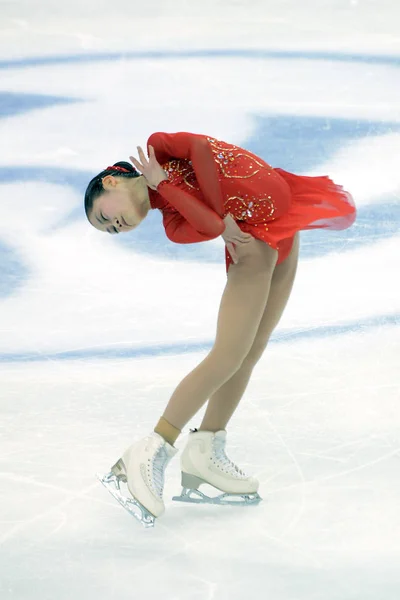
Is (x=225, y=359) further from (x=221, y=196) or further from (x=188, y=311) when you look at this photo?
(x=188, y=311)

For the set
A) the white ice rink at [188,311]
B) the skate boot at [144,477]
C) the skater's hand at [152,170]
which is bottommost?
the white ice rink at [188,311]

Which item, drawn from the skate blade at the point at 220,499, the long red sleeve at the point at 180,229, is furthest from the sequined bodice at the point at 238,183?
the skate blade at the point at 220,499

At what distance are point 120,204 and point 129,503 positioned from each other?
88 centimetres

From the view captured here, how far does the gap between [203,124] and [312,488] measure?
12.2 ft

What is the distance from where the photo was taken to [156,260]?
203 inches

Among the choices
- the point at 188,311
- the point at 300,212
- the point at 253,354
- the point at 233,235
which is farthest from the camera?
the point at 188,311

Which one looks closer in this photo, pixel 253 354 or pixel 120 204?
pixel 120 204

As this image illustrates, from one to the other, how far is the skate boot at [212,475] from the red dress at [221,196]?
583 millimetres

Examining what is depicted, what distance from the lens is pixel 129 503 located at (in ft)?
9.36

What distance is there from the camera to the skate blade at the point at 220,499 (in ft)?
9.82

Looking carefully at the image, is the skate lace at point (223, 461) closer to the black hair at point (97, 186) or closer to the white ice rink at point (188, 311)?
the white ice rink at point (188, 311)

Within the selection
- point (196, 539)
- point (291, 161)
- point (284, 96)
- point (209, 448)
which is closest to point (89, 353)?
point (209, 448)

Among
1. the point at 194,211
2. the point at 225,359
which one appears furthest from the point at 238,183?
the point at 225,359

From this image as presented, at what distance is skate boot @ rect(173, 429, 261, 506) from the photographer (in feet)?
9.86
